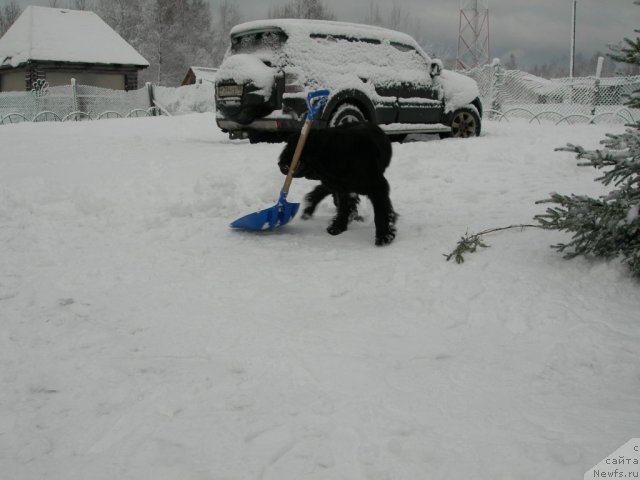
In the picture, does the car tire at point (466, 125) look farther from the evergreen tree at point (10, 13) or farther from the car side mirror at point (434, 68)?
the evergreen tree at point (10, 13)

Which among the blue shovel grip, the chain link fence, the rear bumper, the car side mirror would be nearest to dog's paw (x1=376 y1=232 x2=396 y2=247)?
the blue shovel grip

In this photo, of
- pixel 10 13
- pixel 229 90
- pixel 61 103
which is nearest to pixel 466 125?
pixel 229 90

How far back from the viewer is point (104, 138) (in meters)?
9.88

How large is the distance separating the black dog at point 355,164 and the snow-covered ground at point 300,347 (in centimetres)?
27

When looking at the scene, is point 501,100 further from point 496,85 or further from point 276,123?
point 276,123

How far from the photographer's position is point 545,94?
1602 centimetres

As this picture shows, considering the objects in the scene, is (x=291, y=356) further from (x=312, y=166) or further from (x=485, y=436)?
(x=312, y=166)

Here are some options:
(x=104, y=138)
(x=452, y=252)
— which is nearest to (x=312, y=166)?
(x=452, y=252)

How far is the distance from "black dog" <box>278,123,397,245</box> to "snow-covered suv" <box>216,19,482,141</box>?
3569 mm

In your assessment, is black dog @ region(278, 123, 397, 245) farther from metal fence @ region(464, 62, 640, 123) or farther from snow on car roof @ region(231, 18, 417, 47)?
metal fence @ region(464, 62, 640, 123)

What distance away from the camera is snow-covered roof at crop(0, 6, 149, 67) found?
2664 centimetres

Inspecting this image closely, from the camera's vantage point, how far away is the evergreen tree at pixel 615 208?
9.66 feet

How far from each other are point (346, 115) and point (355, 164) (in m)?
4.10

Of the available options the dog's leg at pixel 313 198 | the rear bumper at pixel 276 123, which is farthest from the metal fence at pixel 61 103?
the dog's leg at pixel 313 198
